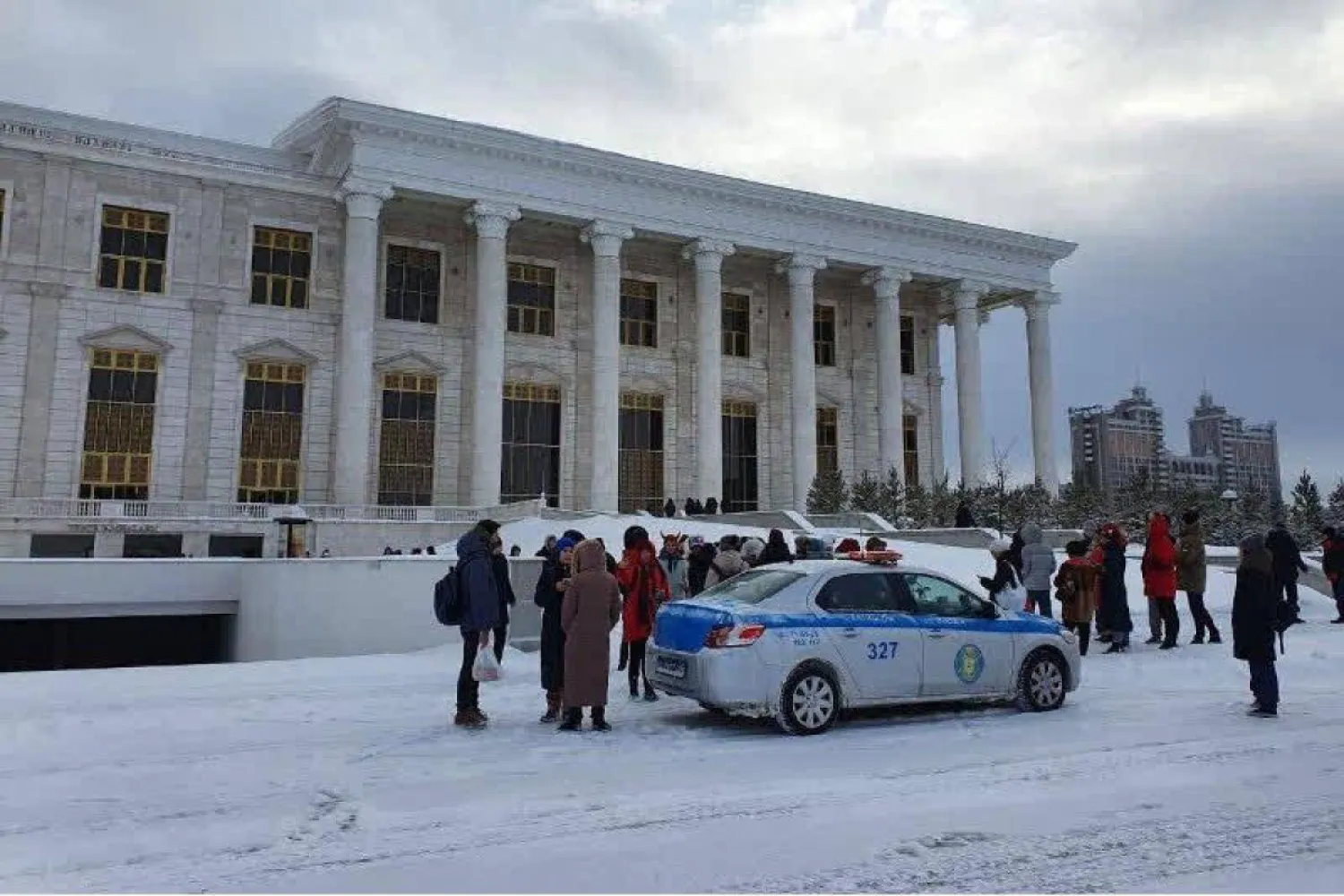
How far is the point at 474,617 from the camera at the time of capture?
8516 mm

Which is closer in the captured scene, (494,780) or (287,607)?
(494,780)

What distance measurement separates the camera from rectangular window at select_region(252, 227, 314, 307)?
31969 mm

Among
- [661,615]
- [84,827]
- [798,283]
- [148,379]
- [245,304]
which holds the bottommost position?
[84,827]

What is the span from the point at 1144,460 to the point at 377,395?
129454 millimetres

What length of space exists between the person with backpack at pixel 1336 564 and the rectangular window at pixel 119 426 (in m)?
29.9

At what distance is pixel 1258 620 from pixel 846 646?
3.76m

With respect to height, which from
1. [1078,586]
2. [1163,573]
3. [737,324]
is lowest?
[1078,586]

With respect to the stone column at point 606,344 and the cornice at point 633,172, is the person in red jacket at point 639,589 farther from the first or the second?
the cornice at point 633,172

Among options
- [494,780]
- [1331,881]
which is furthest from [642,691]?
[1331,881]

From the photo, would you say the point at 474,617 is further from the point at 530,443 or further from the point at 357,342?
the point at 530,443

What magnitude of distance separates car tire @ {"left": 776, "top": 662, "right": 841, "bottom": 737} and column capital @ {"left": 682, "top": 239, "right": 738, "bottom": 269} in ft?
96.1

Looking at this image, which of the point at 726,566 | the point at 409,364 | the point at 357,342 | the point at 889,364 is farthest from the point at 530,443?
the point at 726,566

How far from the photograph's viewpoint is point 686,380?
38531mm

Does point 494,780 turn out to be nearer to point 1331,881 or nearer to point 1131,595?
point 1331,881
